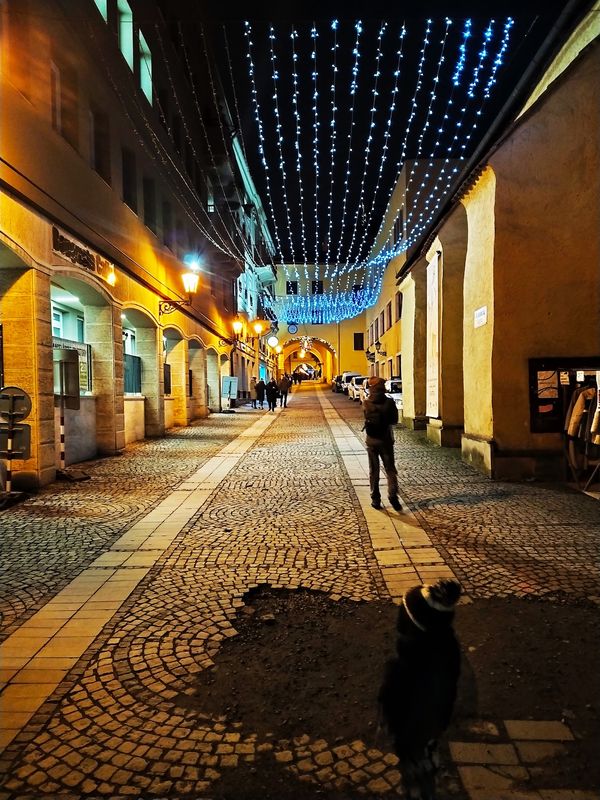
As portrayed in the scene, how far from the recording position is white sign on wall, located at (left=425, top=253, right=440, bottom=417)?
1271cm

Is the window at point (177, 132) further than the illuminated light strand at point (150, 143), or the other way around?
the window at point (177, 132)

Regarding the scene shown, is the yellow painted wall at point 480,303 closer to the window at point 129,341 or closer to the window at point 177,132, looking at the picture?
the window at point 129,341

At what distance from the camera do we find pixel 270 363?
56750 millimetres

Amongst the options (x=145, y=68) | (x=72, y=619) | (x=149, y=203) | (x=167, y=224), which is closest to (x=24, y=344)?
(x=72, y=619)

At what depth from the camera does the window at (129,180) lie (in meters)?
14.3

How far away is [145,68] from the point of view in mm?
15414

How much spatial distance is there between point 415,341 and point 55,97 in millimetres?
10738

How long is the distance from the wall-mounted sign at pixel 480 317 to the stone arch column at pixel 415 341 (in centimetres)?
595

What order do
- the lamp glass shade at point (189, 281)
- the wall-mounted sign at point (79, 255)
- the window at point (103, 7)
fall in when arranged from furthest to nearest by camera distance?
the lamp glass shade at point (189, 281)
the window at point (103, 7)
the wall-mounted sign at point (79, 255)

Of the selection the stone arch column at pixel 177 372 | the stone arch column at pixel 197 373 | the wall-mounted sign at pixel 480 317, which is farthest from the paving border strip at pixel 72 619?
the stone arch column at pixel 197 373

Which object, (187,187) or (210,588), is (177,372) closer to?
(187,187)

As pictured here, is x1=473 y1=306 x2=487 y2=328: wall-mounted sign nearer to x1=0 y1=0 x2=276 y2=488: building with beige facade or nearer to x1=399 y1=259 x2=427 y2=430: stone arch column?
x1=399 y1=259 x2=427 y2=430: stone arch column

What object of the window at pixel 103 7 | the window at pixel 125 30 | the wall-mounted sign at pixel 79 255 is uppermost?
the window at pixel 125 30

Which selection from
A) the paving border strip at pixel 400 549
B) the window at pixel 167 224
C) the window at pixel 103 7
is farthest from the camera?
the window at pixel 167 224
